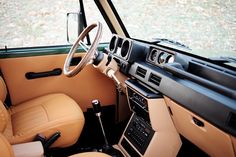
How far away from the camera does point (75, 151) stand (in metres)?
2.32

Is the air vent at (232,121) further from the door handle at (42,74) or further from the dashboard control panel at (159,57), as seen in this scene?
the door handle at (42,74)

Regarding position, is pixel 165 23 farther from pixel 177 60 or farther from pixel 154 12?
pixel 177 60

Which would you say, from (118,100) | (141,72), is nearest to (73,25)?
(118,100)

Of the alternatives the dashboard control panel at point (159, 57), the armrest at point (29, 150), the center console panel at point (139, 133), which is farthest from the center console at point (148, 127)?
the armrest at point (29, 150)

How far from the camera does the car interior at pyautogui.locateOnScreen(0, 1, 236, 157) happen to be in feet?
4.27

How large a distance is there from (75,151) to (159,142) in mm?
847

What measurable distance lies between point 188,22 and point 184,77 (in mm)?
788

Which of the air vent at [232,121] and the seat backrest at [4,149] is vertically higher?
the air vent at [232,121]

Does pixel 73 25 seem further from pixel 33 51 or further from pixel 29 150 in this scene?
pixel 29 150

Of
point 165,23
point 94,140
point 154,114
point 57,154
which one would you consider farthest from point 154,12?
point 57,154

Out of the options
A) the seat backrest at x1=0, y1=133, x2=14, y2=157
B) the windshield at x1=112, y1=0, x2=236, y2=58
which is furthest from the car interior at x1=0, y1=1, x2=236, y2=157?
the windshield at x1=112, y1=0, x2=236, y2=58

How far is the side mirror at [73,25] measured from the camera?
2.37m

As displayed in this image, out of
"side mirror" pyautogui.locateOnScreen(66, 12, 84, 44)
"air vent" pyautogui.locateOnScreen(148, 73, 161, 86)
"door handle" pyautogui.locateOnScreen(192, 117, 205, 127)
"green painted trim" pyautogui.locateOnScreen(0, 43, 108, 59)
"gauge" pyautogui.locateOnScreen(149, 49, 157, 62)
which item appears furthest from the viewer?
"side mirror" pyautogui.locateOnScreen(66, 12, 84, 44)

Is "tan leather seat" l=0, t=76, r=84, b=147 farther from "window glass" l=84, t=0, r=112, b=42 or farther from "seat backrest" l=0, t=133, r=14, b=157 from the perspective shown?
"window glass" l=84, t=0, r=112, b=42
